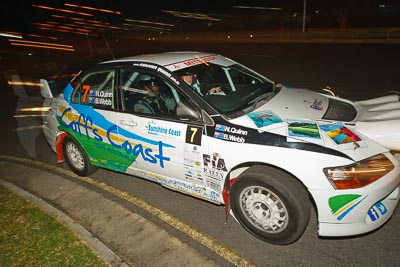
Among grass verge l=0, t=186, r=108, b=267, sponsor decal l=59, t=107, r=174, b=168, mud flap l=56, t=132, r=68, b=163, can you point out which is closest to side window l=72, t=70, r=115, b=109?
sponsor decal l=59, t=107, r=174, b=168

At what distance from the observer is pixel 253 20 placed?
3719cm

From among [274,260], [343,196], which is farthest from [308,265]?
[343,196]

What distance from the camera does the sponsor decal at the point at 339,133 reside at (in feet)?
9.27

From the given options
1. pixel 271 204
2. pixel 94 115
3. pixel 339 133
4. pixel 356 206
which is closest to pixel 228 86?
pixel 339 133

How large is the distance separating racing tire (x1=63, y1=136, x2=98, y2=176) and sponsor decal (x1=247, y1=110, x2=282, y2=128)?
265cm

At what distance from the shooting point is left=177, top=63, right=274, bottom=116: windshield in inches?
136

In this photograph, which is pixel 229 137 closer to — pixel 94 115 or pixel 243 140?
pixel 243 140

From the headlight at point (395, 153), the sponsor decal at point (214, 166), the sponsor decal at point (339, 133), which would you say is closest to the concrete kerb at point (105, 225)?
the sponsor decal at point (214, 166)

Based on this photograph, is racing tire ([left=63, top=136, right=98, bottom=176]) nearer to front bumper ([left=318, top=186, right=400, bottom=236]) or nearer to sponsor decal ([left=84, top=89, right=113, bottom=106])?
sponsor decal ([left=84, top=89, right=113, bottom=106])

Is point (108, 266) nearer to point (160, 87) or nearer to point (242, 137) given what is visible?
point (242, 137)

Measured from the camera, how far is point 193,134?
10.6 ft

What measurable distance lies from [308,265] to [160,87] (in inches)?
95.5

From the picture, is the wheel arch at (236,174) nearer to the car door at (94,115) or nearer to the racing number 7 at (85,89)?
the car door at (94,115)

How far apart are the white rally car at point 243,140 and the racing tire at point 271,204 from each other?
1 cm
